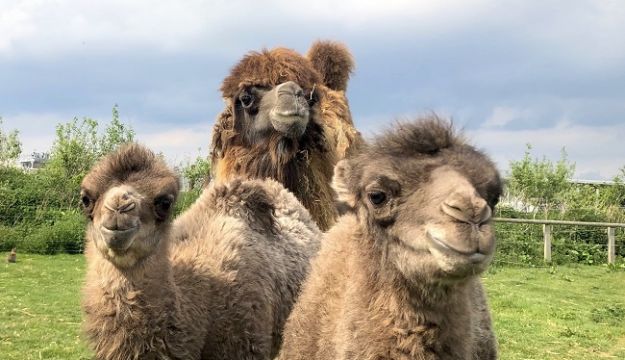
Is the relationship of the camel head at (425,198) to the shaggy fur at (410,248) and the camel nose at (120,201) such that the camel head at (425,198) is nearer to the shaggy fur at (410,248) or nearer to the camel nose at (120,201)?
the shaggy fur at (410,248)

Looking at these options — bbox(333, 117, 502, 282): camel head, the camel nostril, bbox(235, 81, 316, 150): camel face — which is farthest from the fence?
the camel nostril

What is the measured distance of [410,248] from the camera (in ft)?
9.77

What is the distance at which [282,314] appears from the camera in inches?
193

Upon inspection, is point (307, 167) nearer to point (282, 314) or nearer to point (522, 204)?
point (282, 314)

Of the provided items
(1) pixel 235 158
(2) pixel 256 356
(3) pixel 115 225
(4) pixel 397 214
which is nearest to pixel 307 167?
(1) pixel 235 158

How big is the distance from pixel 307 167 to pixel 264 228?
1148mm

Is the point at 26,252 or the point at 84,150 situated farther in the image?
the point at 84,150

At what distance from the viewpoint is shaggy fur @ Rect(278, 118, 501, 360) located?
2734 mm

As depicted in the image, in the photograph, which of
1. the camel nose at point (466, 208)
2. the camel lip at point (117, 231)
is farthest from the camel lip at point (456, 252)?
the camel lip at point (117, 231)

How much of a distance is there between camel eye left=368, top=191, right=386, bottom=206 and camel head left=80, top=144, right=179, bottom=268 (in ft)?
4.51

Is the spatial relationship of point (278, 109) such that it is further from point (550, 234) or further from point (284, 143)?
point (550, 234)

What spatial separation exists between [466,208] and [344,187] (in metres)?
0.99

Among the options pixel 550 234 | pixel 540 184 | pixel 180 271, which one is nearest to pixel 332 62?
pixel 180 271

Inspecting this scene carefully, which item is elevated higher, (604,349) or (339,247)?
(339,247)
